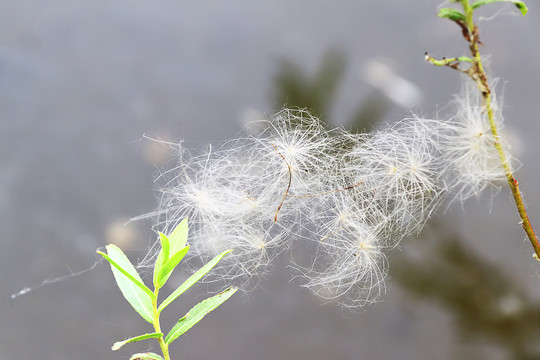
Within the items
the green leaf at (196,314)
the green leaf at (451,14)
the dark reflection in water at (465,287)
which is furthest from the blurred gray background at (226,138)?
the green leaf at (451,14)

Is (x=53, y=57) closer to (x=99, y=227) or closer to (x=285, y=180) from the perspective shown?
(x=99, y=227)

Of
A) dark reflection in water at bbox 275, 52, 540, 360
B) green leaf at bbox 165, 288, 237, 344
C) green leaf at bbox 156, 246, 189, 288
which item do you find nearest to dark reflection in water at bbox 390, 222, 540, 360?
dark reflection in water at bbox 275, 52, 540, 360

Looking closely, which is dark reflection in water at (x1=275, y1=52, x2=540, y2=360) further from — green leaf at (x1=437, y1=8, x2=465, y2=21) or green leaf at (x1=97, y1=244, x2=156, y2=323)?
green leaf at (x1=97, y1=244, x2=156, y2=323)

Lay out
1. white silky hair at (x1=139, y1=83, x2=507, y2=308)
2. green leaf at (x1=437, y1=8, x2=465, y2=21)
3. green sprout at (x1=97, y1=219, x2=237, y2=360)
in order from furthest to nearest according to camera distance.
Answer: white silky hair at (x1=139, y1=83, x2=507, y2=308) → green sprout at (x1=97, y1=219, x2=237, y2=360) → green leaf at (x1=437, y1=8, x2=465, y2=21)

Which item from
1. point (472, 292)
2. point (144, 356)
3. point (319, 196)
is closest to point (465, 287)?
point (472, 292)

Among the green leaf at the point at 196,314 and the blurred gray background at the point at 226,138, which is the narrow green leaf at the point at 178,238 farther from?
the blurred gray background at the point at 226,138

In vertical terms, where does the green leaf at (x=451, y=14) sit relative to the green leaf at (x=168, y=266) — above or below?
above

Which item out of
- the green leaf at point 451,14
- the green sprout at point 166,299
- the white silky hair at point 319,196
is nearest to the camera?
the green leaf at point 451,14
